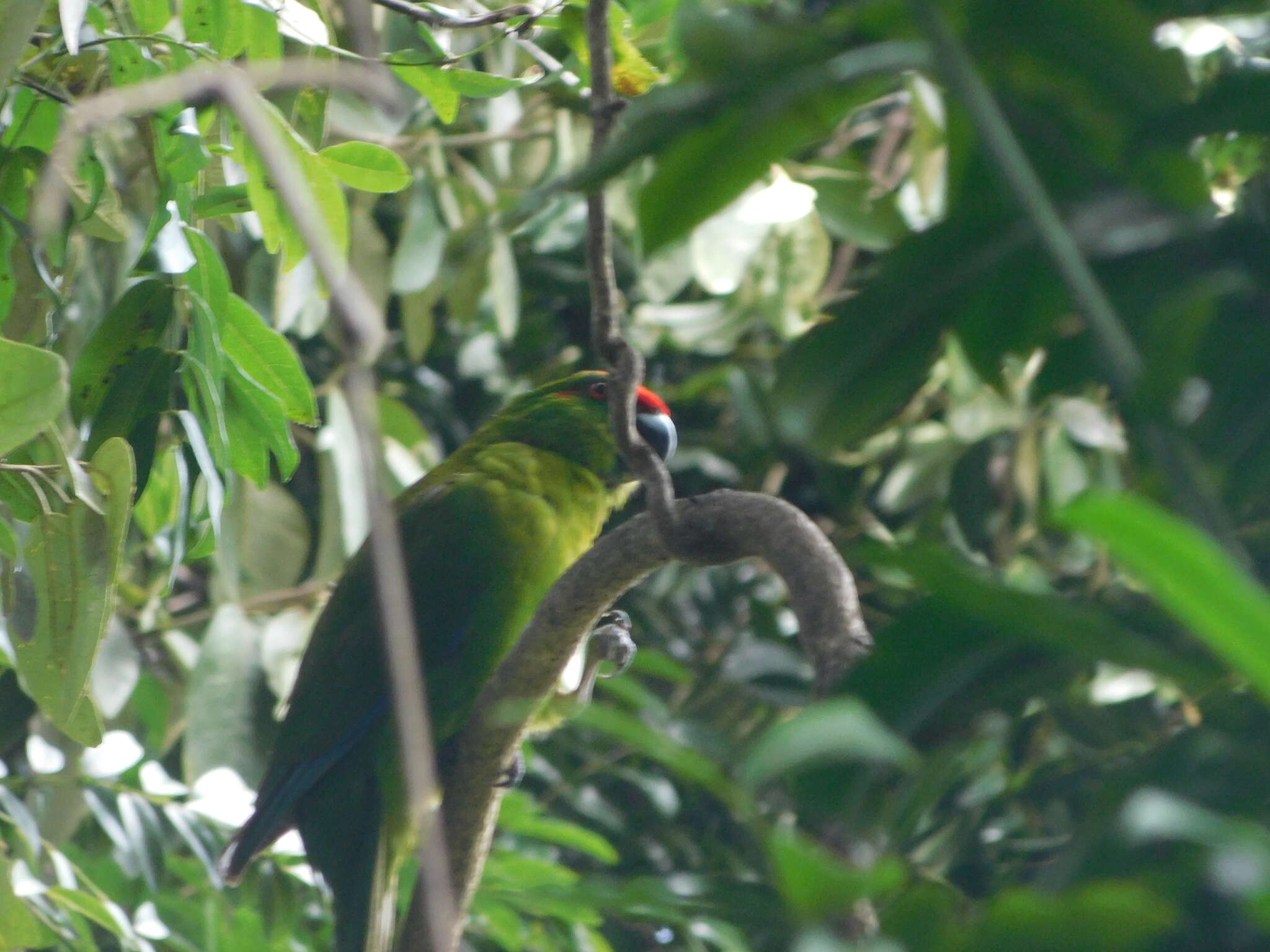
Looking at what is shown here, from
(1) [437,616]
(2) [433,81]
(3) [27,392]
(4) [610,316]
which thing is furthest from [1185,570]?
(1) [437,616]

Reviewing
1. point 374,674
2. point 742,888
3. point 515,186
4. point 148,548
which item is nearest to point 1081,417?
point 515,186

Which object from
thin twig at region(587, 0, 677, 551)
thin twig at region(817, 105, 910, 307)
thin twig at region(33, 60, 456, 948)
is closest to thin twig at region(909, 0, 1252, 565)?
thin twig at region(33, 60, 456, 948)

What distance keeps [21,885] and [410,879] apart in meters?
0.84

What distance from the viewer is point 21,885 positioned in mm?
1484

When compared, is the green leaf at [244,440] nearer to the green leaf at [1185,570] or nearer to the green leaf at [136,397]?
the green leaf at [136,397]

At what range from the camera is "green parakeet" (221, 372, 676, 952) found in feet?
6.65

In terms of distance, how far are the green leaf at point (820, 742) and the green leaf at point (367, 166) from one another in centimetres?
99

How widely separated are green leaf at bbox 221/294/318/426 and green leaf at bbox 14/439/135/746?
269 mm

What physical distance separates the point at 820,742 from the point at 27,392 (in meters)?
0.73

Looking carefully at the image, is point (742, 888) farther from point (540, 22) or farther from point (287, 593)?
point (287, 593)

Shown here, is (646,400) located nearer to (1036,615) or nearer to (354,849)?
(354,849)

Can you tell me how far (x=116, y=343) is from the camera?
1.22 m

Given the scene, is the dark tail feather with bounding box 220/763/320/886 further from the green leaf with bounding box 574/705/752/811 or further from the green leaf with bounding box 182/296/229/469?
the green leaf with bounding box 574/705/752/811

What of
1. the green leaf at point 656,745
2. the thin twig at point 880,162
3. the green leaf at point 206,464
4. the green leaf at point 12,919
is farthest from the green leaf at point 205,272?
the thin twig at point 880,162
